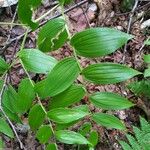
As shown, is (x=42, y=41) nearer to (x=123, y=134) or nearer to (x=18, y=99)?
(x=18, y=99)

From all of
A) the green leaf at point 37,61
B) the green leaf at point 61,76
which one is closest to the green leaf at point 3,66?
the green leaf at point 37,61

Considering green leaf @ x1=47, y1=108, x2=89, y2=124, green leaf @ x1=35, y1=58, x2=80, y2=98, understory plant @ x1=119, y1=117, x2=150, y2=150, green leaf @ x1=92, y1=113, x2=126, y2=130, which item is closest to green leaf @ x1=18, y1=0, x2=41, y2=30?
green leaf @ x1=35, y1=58, x2=80, y2=98

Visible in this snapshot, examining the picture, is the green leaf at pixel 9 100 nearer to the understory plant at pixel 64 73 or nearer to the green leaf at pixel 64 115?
the understory plant at pixel 64 73

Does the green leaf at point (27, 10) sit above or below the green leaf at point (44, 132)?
above

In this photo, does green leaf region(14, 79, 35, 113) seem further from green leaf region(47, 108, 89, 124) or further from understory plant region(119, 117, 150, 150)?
understory plant region(119, 117, 150, 150)

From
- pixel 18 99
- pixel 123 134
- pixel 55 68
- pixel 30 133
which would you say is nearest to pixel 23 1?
pixel 55 68

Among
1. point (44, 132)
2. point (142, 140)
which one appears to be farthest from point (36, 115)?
point (142, 140)
